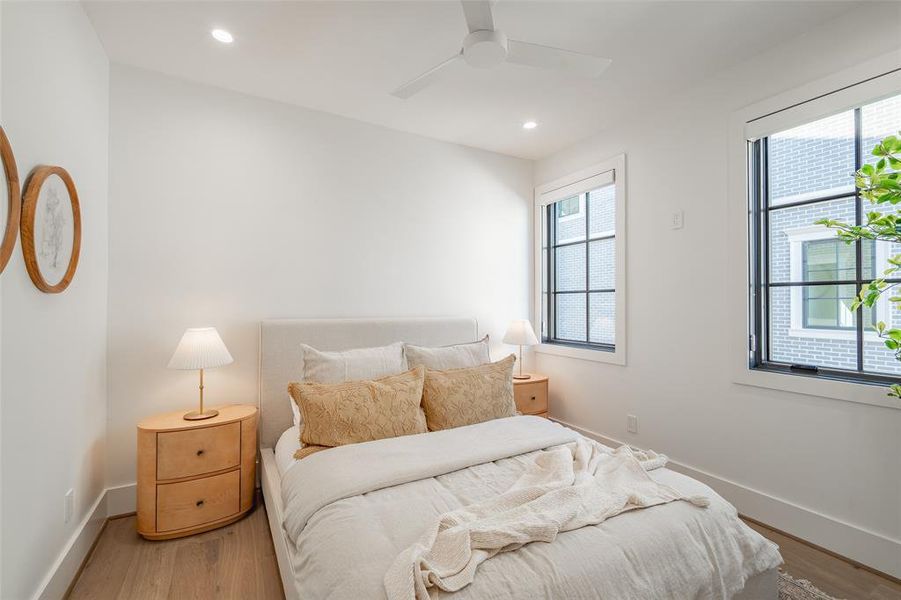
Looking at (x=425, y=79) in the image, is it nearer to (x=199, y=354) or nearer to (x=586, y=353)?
(x=199, y=354)

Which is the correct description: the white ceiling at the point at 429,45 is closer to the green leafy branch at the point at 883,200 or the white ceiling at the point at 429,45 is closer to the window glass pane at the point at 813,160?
the window glass pane at the point at 813,160

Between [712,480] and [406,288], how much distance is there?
2.49 metres

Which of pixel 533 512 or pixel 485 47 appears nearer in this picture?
pixel 533 512

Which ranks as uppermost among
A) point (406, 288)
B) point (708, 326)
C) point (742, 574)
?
point (406, 288)

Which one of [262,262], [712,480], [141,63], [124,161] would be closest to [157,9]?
[141,63]

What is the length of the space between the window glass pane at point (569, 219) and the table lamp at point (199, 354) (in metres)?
2.99

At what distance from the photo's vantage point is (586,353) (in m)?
3.50

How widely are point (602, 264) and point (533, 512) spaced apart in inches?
102

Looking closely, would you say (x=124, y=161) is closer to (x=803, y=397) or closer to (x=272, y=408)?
(x=272, y=408)

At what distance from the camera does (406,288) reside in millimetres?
3404

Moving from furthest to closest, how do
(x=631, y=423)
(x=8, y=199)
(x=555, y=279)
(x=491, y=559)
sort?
(x=555, y=279)
(x=631, y=423)
(x=8, y=199)
(x=491, y=559)

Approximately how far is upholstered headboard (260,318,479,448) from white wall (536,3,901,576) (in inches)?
67.7

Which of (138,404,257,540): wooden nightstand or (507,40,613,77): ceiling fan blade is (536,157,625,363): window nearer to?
(507,40,613,77): ceiling fan blade

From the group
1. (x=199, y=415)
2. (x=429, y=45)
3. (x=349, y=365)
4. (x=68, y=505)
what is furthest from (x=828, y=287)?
(x=68, y=505)
